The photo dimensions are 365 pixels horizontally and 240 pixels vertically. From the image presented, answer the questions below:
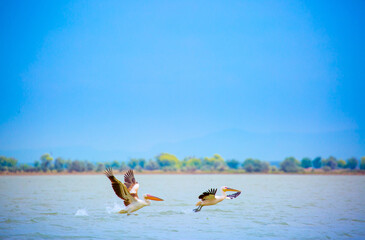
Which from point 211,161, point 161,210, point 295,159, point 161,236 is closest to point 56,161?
point 211,161

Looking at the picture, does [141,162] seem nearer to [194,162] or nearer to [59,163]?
[194,162]

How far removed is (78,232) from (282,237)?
23.2 feet

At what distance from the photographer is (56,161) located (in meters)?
111

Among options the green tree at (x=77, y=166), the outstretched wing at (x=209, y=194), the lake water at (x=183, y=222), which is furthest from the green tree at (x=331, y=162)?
the outstretched wing at (x=209, y=194)

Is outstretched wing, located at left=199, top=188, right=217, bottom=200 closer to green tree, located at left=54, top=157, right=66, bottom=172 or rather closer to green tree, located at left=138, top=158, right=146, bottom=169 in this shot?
Answer: green tree, located at left=54, top=157, right=66, bottom=172

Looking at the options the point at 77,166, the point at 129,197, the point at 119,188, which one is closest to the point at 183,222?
the point at 129,197

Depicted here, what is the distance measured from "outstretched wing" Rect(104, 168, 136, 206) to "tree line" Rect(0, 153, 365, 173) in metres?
87.2

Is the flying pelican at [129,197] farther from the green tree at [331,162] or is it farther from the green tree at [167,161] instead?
the green tree at [331,162]

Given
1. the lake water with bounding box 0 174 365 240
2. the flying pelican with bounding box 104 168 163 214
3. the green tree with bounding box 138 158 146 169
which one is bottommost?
the lake water with bounding box 0 174 365 240

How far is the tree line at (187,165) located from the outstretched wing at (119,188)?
87248 millimetres

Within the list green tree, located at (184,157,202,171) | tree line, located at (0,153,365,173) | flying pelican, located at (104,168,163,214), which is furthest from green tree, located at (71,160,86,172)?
flying pelican, located at (104,168,163,214)

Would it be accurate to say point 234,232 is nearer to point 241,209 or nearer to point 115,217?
point 115,217

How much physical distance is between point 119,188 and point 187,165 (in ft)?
444

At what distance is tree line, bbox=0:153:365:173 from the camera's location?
108 meters
